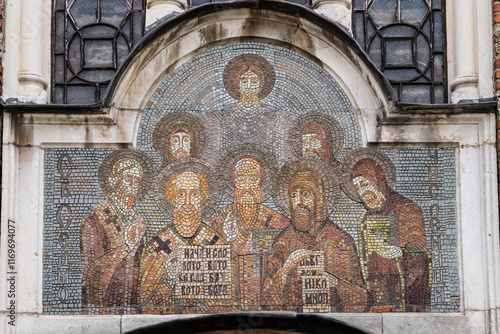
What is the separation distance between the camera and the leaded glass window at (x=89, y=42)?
25.2 feet

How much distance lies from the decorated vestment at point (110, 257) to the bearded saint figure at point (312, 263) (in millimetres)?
1097

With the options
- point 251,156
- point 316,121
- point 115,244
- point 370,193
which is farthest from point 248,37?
point 115,244

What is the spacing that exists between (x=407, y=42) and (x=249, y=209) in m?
2.08

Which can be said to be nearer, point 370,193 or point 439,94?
point 370,193

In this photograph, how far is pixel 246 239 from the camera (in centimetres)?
720

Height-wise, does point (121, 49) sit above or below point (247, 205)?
above

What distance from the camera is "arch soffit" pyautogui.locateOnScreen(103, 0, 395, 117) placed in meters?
7.36

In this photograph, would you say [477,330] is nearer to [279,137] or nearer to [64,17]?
[279,137]

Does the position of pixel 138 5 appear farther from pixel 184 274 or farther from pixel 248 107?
pixel 184 274

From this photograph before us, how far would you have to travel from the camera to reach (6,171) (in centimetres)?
716

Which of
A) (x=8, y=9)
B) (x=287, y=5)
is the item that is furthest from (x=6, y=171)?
(x=287, y=5)

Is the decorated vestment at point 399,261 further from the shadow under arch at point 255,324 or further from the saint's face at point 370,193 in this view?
the shadow under arch at point 255,324

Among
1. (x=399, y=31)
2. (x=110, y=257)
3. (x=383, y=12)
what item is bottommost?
(x=110, y=257)

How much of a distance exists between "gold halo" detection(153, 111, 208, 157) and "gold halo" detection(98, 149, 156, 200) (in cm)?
14
